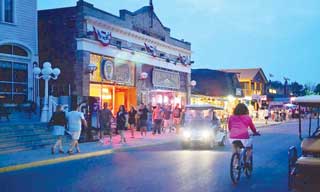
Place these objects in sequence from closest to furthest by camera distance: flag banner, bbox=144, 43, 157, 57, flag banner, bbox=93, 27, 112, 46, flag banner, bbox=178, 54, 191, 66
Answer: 1. flag banner, bbox=93, 27, 112, 46
2. flag banner, bbox=144, 43, 157, 57
3. flag banner, bbox=178, 54, 191, 66

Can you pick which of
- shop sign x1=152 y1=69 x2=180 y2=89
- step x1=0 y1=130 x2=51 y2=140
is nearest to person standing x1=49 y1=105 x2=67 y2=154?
step x1=0 y1=130 x2=51 y2=140

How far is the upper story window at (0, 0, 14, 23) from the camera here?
76.1ft

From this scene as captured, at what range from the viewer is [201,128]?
1916 centimetres

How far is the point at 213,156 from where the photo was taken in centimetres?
1586

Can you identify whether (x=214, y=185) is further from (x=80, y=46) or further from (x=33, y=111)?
(x=80, y=46)

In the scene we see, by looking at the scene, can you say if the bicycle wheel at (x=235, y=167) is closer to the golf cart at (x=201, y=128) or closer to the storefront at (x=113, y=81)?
the golf cart at (x=201, y=128)

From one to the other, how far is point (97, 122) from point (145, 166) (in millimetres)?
8737

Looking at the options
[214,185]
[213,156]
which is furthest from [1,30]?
[214,185]

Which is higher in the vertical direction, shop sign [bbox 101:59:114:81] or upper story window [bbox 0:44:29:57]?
upper story window [bbox 0:44:29:57]

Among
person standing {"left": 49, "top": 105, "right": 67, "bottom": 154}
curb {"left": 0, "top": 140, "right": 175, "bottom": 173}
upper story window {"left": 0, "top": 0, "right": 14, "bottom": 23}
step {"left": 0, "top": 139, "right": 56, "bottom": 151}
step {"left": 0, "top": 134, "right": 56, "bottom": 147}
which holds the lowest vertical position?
curb {"left": 0, "top": 140, "right": 175, "bottom": 173}

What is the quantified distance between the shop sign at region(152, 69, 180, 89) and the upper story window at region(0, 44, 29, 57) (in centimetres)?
1121

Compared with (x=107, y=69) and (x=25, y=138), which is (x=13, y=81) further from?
(x=25, y=138)

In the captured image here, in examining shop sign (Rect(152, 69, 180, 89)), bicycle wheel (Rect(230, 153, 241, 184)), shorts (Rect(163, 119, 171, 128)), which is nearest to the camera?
bicycle wheel (Rect(230, 153, 241, 184))

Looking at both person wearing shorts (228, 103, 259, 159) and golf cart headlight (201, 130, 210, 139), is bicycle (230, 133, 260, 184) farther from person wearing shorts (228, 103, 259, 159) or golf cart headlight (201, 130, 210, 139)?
golf cart headlight (201, 130, 210, 139)
